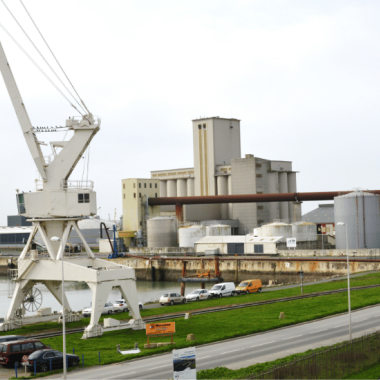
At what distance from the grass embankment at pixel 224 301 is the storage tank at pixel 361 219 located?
2646 centimetres

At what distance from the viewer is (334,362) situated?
2448cm

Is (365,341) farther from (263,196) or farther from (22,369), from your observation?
(263,196)

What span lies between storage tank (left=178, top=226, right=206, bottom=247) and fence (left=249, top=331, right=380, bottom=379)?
9239 cm

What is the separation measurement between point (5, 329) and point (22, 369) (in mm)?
12082

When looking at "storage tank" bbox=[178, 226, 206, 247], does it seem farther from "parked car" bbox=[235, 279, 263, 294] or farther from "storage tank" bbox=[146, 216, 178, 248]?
"parked car" bbox=[235, 279, 263, 294]

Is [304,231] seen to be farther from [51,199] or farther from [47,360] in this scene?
[47,360]

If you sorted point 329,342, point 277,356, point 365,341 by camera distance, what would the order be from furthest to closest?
1. point 329,342
2. point 277,356
3. point 365,341

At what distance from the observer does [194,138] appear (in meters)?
142

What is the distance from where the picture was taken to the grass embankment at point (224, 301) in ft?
141

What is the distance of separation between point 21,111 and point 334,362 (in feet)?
94.6

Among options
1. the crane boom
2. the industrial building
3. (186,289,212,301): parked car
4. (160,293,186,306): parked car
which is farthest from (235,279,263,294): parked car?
the industrial building

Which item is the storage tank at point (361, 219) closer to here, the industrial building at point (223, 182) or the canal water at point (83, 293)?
the canal water at point (83, 293)

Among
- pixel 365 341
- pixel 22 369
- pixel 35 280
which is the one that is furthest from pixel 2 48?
pixel 365 341

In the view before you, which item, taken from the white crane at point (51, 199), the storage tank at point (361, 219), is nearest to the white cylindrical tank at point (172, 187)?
the storage tank at point (361, 219)
